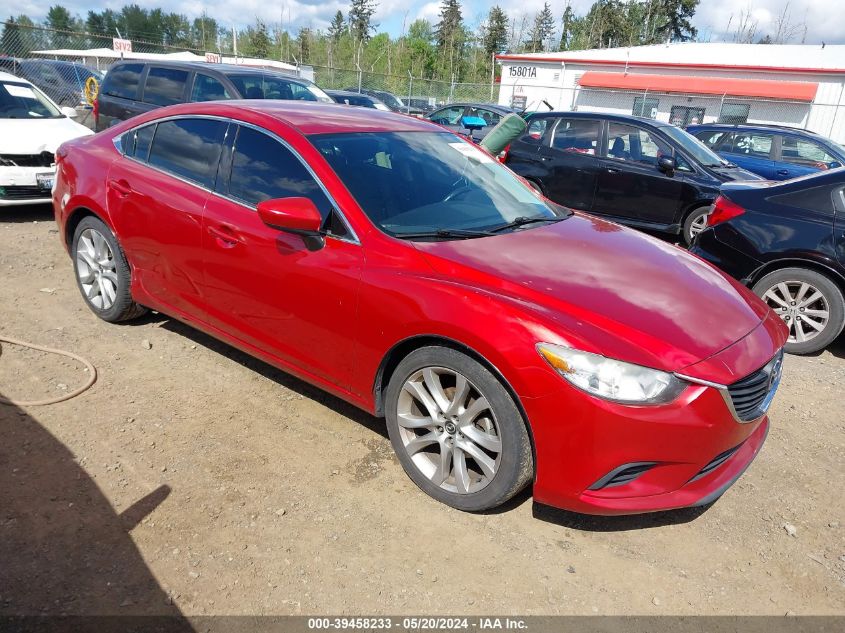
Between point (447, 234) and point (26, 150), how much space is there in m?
6.28

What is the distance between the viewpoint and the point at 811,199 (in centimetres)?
498

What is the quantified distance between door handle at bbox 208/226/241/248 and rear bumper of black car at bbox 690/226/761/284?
3981 mm

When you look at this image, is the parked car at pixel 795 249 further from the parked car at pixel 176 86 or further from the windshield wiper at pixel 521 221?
the parked car at pixel 176 86

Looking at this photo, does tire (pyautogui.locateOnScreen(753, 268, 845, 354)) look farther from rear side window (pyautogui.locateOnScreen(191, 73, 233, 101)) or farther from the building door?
the building door

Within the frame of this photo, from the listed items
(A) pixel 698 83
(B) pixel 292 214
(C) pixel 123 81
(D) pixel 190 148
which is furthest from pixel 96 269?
(A) pixel 698 83

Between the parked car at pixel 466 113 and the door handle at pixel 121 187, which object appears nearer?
the door handle at pixel 121 187

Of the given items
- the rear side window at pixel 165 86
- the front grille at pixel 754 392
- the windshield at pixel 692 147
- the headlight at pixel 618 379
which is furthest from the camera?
the rear side window at pixel 165 86

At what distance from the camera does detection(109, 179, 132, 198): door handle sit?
159 inches

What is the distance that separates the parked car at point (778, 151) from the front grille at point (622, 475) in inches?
392

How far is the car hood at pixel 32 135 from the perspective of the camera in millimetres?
7086

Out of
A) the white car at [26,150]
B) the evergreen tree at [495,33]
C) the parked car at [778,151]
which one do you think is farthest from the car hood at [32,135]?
the evergreen tree at [495,33]

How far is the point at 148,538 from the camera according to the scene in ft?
8.50

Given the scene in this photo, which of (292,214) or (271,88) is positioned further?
(271,88)

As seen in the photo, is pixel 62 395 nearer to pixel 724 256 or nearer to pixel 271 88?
pixel 724 256
